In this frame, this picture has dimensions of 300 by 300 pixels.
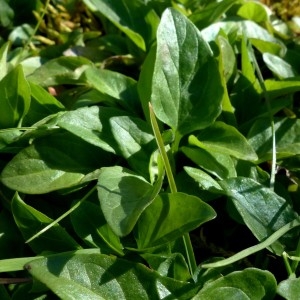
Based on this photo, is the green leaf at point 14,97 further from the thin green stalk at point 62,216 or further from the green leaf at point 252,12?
the green leaf at point 252,12

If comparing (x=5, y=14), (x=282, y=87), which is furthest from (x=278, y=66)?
(x=5, y=14)

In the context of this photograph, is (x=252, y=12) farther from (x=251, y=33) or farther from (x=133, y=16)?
(x=133, y=16)

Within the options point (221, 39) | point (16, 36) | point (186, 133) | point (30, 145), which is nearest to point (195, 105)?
point (186, 133)

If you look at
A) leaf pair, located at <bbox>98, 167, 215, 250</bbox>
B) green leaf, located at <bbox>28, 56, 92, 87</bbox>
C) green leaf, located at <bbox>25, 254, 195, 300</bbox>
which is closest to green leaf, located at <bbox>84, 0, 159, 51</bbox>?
green leaf, located at <bbox>28, 56, 92, 87</bbox>

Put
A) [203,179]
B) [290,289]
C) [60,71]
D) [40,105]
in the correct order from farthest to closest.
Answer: [60,71], [40,105], [203,179], [290,289]

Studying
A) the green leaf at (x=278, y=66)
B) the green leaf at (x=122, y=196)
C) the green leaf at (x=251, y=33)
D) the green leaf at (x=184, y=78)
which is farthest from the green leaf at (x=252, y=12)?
the green leaf at (x=122, y=196)
